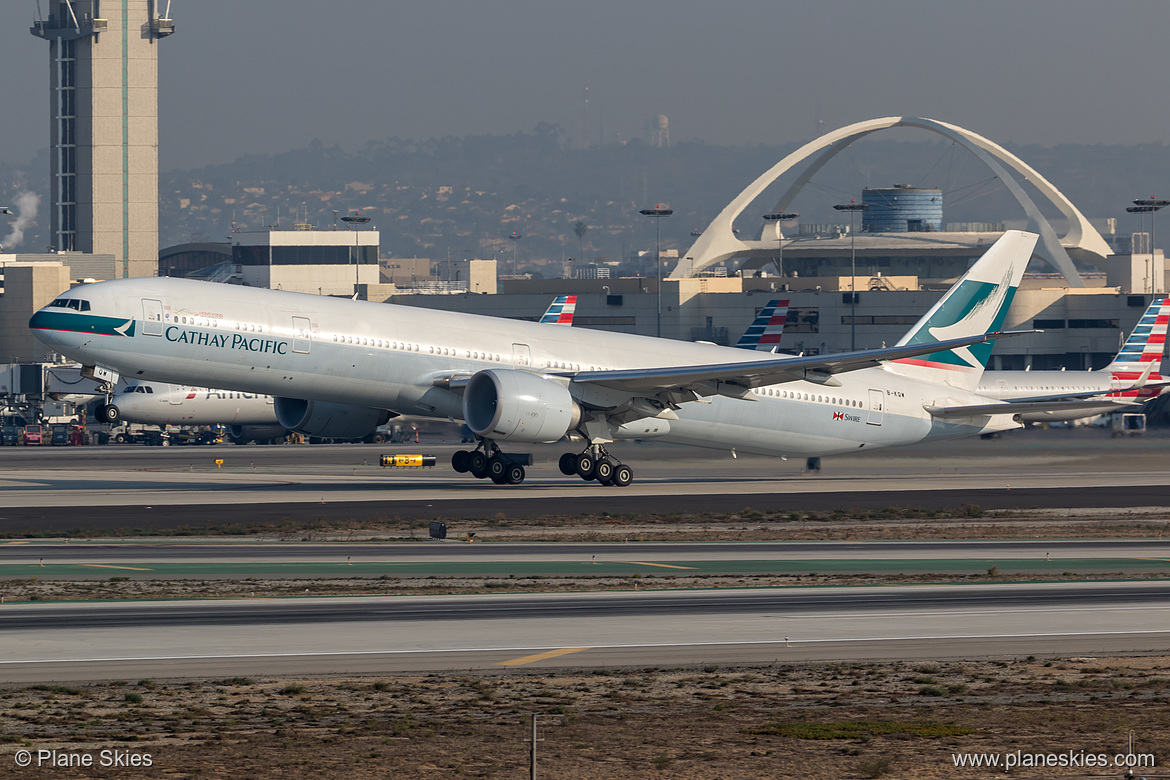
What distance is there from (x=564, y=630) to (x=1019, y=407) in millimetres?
37641

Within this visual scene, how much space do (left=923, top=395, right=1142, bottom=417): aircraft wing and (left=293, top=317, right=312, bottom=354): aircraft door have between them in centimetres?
2538

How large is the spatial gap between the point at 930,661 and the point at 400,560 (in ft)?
48.2

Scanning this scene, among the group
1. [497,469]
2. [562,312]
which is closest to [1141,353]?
[562,312]

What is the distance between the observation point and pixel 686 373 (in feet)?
158

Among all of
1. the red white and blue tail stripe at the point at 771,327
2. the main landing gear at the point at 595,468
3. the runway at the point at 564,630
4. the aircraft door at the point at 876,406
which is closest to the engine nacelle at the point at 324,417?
the main landing gear at the point at 595,468

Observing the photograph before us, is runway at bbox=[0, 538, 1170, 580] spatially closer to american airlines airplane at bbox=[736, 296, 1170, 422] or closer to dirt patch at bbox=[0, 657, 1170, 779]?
dirt patch at bbox=[0, 657, 1170, 779]

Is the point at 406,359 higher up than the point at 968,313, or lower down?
lower down

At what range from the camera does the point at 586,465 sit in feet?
170

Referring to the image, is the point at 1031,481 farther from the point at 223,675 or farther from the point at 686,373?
the point at 223,675

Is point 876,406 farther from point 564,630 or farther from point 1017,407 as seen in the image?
point 564,630

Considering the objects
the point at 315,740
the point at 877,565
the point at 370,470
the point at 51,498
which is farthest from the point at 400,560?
the point at 370,470

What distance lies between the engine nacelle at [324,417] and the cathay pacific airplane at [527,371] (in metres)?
0.05

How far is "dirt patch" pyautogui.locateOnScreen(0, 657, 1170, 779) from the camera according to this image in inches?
546

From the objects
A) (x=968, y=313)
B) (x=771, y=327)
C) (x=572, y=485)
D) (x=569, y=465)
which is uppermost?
(x=771, y=327)
